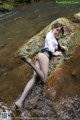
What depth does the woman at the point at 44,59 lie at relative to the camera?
587 centimetres

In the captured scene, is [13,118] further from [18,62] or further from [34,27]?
[34,27]

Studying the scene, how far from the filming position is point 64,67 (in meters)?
6.49

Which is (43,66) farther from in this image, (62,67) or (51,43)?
(51,43)

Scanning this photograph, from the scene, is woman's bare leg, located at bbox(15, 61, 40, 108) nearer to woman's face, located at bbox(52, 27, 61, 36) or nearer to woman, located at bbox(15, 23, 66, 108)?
woman, located at bbox(15, 23, 66, 108)

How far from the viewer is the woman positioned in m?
5.87

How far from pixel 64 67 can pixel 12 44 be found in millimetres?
3209

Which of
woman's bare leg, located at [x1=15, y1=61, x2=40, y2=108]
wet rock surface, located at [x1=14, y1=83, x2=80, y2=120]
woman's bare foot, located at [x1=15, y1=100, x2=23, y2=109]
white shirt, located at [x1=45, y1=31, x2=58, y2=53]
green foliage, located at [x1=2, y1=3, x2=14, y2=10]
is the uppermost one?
white shirt, located at [x1=45, y1=31, x2=58, y2=53]

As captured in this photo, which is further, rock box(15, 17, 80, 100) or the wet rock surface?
rock box(15, 17, 80, 100)

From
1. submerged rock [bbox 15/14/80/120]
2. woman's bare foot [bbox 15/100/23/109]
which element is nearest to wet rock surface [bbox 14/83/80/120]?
submerged rock [bbox 15/14/80/120]

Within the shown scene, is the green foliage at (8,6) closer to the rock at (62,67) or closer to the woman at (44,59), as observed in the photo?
the rock at (62,67)

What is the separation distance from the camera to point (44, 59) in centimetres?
629

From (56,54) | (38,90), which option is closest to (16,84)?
(38,90)

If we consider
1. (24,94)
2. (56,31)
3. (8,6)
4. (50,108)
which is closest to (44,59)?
(56,31)

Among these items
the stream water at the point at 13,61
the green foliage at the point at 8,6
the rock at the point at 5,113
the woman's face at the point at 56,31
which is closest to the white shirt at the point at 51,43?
the woman's face at the point at 56,31
